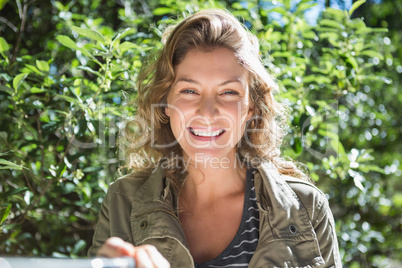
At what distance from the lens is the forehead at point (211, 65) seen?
1697 mm

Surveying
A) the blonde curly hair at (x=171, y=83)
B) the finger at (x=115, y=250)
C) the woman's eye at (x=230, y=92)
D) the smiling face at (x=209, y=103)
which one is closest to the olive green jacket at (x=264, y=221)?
the blonde curly hair at (x=171, y=83)

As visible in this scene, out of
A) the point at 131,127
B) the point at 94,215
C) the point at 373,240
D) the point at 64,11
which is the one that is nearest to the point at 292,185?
the point at 131,127

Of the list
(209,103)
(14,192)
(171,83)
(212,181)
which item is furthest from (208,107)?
(14,192)

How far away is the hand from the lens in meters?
0.97

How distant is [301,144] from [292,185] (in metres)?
0.34

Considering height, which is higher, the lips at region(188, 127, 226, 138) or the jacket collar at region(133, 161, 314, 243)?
the lips at region(188, 127, 226, 138)

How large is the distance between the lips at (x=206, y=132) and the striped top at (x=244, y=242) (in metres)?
0.31

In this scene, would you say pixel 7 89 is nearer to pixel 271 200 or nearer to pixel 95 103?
pixel 95 103

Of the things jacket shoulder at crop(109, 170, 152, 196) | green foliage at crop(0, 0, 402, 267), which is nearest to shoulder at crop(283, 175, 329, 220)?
green foliage at crop(0, 0, 402, 267)

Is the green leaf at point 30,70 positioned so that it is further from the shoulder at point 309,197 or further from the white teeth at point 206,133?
the shoulder at point 309,197

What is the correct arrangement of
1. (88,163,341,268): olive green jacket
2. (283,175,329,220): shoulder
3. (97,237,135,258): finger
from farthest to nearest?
(283,175,329,220): shoulder < (88,163,341,268): olive green jacket < (97,237,135,258): finger

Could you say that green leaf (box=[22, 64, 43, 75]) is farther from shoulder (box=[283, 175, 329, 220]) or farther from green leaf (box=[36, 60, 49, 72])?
shoulder (box=[283, 175, 329, 220])

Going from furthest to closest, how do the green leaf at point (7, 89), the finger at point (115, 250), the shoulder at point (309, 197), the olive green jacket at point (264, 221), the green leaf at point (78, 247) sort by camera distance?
the green leaf at point (78, 247) < the green leaf at point (7, 89) < the shoulder at point (309, 197) < the olive green jacket at point (264, 221) < the finger at point (115, 250)

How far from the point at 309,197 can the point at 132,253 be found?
0.99m
